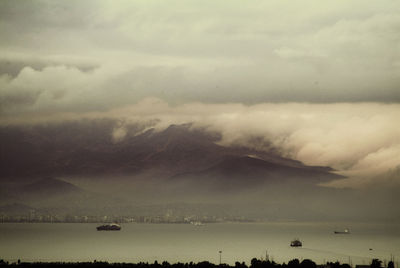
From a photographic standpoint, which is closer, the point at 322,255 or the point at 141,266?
the point at 141,266

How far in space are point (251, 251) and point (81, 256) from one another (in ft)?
144

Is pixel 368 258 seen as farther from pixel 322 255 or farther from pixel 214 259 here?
pixel 214 259

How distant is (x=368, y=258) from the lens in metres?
141

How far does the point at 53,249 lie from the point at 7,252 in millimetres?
15979

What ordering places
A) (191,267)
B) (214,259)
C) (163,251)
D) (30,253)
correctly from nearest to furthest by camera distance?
(191,267), (214,259), (30,253), (163,251)

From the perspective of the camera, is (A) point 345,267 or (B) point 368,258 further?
(B) point 368,258

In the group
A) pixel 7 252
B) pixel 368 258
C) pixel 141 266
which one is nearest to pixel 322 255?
pixel 368 258

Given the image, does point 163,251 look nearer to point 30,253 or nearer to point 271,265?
point 30,253

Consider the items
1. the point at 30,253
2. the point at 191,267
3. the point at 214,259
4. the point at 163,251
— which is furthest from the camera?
the point at 163,251

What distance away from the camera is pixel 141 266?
10250 centimetres

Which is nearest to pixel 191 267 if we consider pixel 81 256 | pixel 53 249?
pixel 81 256

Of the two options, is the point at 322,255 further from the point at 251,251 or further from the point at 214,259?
the point at 214,259

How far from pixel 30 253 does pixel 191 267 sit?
55.5m

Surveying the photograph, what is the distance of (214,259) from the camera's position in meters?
130
